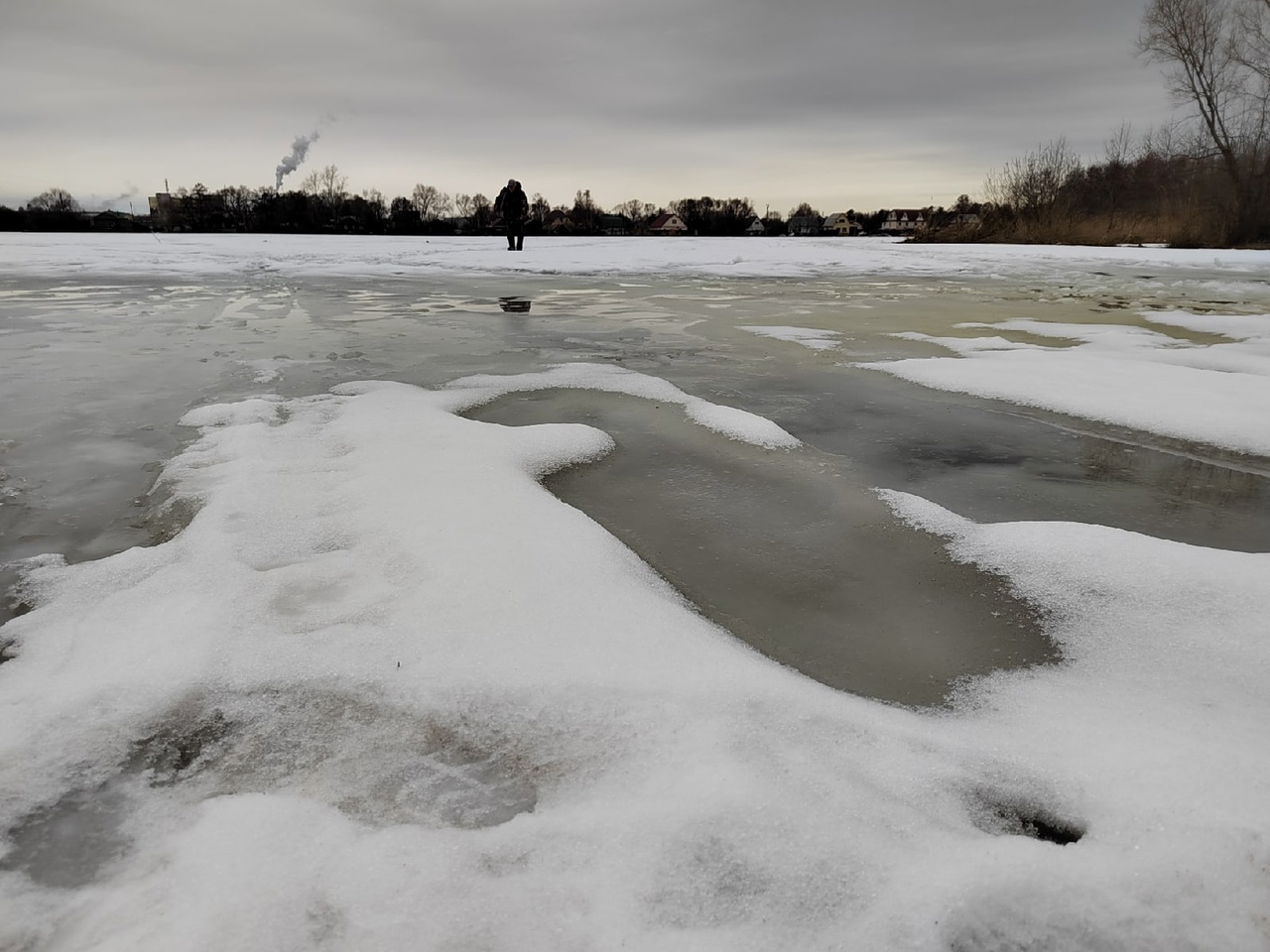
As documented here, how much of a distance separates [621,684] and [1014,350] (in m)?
5.14

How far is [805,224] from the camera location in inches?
4739

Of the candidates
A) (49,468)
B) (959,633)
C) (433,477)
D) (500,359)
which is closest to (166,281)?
(500,359)

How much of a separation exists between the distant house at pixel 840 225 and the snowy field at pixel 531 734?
125279 mm

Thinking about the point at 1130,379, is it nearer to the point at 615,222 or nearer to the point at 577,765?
the point at 577,765

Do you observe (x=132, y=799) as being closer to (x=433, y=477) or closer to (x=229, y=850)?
(x=229, y=850)

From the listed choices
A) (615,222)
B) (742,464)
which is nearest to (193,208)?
(615,222)

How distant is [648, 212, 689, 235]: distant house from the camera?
10100cm

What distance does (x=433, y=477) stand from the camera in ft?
8.91

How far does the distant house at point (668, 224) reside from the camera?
331ft

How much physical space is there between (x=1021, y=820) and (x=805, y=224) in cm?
12889

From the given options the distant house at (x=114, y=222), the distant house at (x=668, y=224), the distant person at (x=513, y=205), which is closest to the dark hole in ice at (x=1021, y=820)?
the distant person at (x=513, y=205)

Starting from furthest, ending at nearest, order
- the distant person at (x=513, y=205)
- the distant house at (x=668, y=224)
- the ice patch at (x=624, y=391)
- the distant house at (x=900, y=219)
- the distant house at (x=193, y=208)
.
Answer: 1. the distant house at (x=900, y=219)
2. the distant house at (x=668, y=224)
3. the distant house at (x=193, y=208)
4. the distant person at (x=513, y=205)
5. the ice patch at (x=624, y=391)

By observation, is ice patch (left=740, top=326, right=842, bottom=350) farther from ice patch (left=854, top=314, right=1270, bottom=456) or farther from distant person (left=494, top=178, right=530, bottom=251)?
distant person (left=494, top=178, right=530, bottom=251)

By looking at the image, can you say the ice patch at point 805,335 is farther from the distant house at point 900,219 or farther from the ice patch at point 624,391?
the distant house at point 900,219
